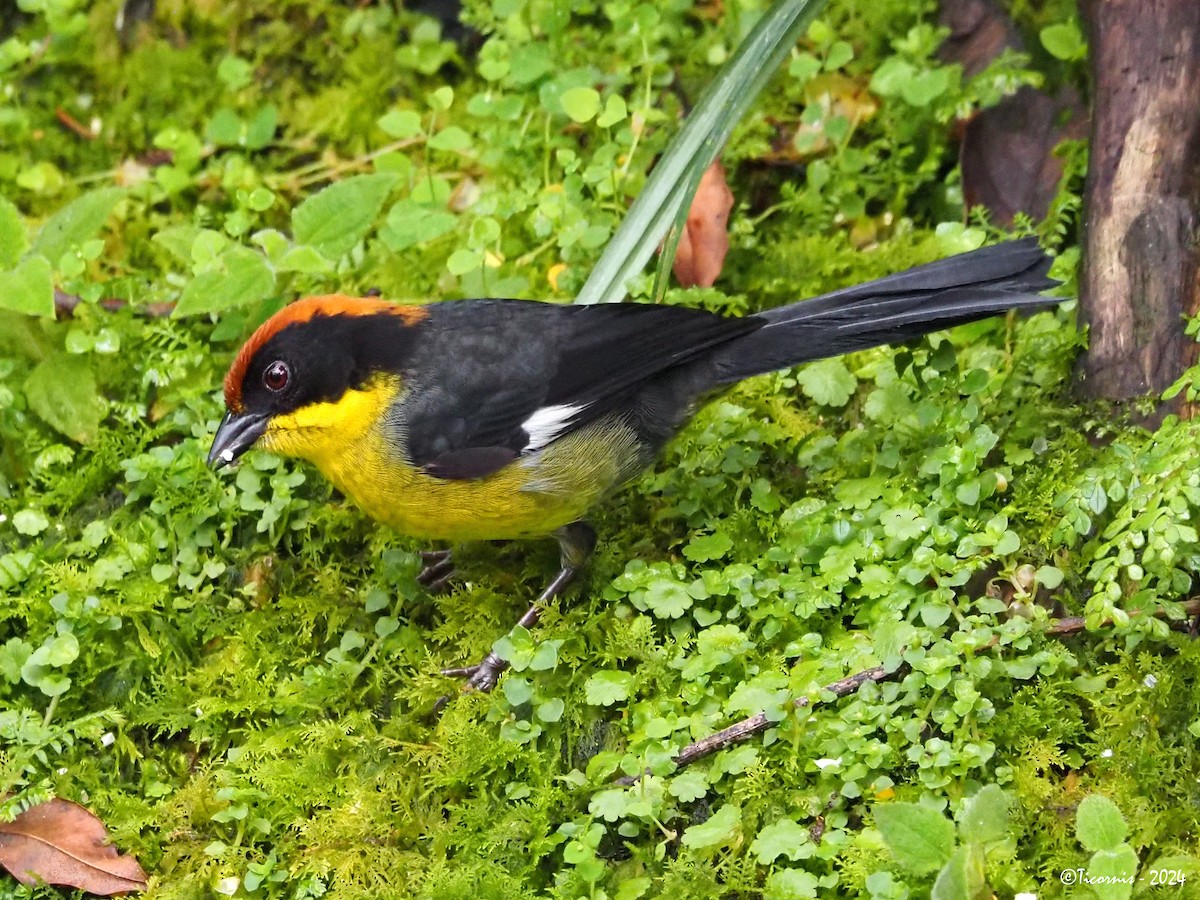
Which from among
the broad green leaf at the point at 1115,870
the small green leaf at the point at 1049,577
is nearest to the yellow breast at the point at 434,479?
the small green leaf at the point at 1049,577

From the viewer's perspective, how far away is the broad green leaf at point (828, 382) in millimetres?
4375

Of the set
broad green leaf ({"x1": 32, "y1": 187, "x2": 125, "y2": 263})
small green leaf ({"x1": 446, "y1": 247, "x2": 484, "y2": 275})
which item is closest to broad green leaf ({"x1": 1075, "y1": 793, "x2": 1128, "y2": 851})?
small green leaf ({"x1": 446, "y1": 247, "x2": 484, "y2": 275})

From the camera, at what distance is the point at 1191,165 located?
399 cm

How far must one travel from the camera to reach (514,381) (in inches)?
153

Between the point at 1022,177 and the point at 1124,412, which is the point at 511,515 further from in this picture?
the point at 1022,177

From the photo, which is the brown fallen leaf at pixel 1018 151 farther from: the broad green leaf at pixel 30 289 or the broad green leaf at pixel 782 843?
the broad green leaf at pixel 30 289

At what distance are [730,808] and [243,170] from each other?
3.55 meters

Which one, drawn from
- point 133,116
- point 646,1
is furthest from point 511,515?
point 133,116

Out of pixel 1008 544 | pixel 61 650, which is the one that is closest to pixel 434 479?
pixel 61 650

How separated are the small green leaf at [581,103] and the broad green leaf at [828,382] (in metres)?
1.38

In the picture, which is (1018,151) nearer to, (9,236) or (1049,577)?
(1049,577)

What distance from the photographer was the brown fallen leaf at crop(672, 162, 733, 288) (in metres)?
4.85

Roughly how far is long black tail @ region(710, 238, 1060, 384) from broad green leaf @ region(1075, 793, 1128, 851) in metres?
1.46

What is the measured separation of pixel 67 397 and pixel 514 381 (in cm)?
176
